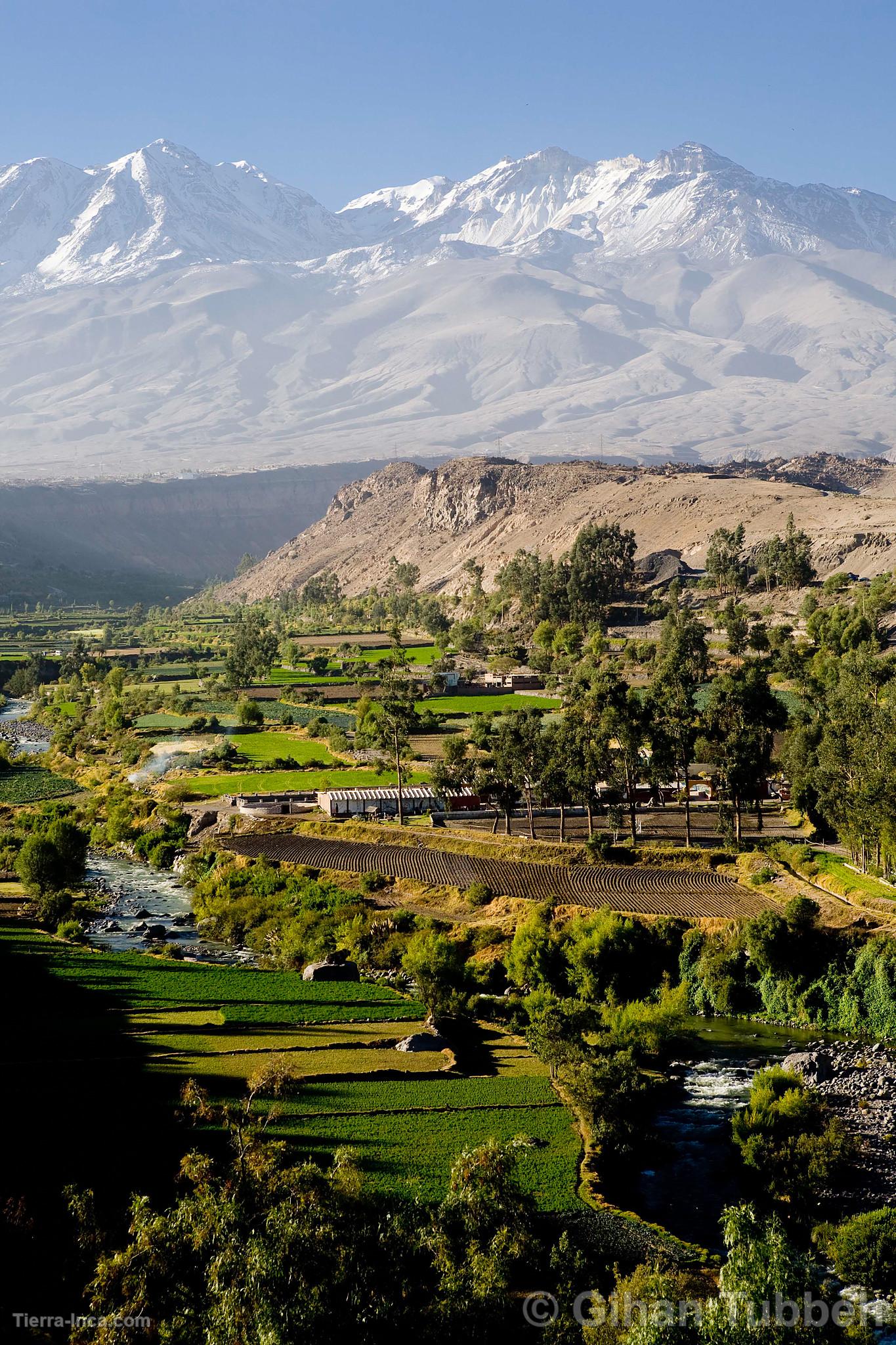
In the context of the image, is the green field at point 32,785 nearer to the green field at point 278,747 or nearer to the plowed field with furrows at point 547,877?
the green field at point 278,747

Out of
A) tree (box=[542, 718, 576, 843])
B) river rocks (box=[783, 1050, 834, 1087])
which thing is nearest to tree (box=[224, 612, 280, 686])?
tree (box=[542, 718, 576, 843])

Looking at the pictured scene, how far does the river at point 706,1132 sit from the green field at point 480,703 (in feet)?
174

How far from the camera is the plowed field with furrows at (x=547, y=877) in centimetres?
4381

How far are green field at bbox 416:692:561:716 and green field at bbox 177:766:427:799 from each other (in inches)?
700

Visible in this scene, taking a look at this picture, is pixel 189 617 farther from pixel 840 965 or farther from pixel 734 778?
pixel 840 965

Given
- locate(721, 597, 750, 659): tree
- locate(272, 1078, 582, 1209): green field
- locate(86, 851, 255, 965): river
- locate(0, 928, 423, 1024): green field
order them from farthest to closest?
locate(721, 597, 750, 659): tree, locate(86, 851, 255, 965): river, locate(0, 928, 423, 1024): green field, locate(272, 1078, 582, 1209): green field

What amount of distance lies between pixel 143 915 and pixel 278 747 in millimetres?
33707

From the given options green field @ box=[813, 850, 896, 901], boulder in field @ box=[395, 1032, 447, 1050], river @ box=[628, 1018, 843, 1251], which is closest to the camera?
river @ box=[628, 1018, 843, 1251]

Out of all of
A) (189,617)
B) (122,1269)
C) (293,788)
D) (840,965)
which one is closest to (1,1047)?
(122,1269)

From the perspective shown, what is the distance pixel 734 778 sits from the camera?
50.2 m

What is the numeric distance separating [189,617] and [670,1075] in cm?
17308

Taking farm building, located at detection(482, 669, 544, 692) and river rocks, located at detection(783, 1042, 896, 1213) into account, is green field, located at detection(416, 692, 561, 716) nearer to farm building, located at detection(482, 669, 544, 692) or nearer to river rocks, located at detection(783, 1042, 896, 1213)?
farm building, located at detection(482, 669, 544, 692)

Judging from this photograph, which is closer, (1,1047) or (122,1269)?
(122,1269)

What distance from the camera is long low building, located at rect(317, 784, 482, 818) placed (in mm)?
60781
